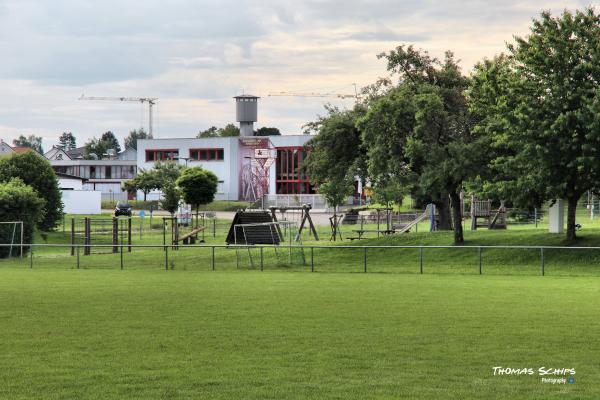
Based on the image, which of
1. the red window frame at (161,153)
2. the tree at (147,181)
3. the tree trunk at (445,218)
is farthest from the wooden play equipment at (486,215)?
the red window frame at (161,153)

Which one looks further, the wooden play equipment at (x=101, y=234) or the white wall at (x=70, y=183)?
the white wall at (x=70, y=183)

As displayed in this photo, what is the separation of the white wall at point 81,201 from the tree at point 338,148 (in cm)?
5148

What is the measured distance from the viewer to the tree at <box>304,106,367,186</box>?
5369 cm

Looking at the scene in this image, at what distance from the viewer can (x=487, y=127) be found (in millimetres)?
44844

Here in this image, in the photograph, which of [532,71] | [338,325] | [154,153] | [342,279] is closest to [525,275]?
[342,279]

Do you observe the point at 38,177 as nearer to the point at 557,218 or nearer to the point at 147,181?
the point at 557,218

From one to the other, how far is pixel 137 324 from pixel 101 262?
2588 centimetres

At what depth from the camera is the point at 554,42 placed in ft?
137

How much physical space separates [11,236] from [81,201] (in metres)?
52.6

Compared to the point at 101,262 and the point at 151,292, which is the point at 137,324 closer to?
the point at 151,292

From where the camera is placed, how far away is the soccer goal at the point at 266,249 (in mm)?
42838

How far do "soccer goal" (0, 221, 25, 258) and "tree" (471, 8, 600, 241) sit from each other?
23382 mm

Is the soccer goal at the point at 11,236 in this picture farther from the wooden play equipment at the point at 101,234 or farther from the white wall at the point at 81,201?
the white wall at the point at 81,201

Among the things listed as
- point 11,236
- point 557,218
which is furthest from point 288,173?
point 557,218
